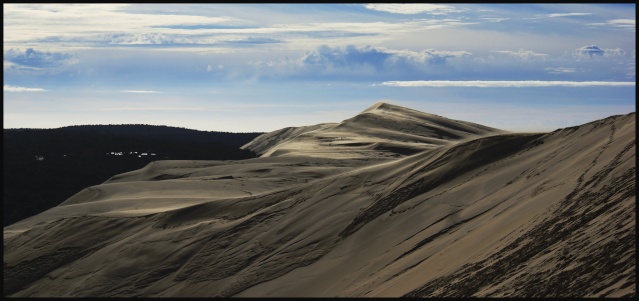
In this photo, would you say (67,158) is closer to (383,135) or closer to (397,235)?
(383,135)

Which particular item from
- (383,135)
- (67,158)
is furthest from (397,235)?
(67,158)

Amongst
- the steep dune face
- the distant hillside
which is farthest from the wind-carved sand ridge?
the steep dune face

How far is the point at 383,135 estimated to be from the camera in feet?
163

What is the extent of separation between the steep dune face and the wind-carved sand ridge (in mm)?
17043

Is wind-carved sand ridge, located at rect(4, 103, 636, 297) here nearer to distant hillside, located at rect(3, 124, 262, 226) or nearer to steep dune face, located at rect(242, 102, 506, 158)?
distant hillside, located at rect(3, 124, 262, 226)

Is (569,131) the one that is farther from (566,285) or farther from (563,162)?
(566,285)

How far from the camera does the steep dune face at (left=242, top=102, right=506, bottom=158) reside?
4484cm

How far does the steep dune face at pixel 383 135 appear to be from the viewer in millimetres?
44844

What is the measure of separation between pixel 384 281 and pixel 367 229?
393 centimetres

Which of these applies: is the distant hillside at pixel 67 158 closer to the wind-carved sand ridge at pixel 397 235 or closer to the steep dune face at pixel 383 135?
the steep dune face at pixel 383 135

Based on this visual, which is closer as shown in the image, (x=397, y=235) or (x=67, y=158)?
(x=397, y=235)

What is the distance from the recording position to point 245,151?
6347 centimetres

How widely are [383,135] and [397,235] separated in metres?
32.2

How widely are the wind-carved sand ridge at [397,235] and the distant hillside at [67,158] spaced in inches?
628
